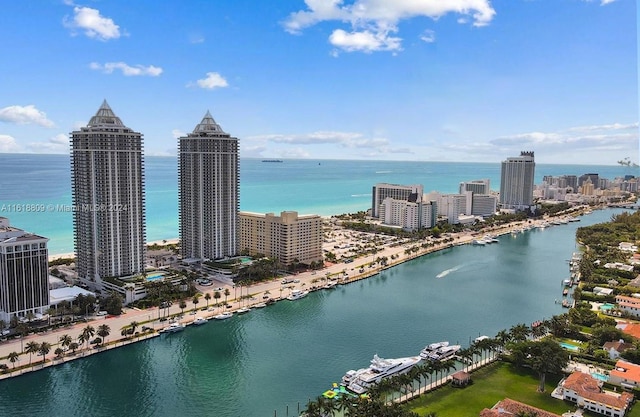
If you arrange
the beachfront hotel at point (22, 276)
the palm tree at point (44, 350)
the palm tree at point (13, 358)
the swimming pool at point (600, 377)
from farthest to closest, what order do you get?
the beachfront hotel at point (22, 276) → the palm tree at point (44, 350) → the palm tree at point (13, 358) → the swimming pool at point (600, 377)

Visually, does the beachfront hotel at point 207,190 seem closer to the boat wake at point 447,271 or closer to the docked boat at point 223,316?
the docked boat at point 223,316

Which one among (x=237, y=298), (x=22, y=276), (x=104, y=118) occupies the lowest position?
(x=237, y=298)

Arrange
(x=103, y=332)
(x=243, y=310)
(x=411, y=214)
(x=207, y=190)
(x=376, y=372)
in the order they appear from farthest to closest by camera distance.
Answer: (x=411, y=214) < (x=207, y=190) < (x=243, y=310) < (x=103, y=332) < (x=376, y=372)

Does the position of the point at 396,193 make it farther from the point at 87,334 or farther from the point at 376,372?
the point at 87,334

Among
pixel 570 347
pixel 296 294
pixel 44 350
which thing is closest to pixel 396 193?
pixel 296 294

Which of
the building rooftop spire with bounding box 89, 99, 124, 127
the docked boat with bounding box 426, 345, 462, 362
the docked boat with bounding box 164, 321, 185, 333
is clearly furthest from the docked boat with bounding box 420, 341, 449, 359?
the building rooftop spire with bounding box 89, 99, 124, 127

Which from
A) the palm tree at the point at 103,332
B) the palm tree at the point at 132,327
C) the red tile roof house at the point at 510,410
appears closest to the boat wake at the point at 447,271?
the red tile roof house at the point at 510,410

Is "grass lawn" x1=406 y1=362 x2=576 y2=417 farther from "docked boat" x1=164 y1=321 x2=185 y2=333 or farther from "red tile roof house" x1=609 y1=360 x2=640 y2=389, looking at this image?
"docked boat" x1=164 y1=321 x2=185 y2=333

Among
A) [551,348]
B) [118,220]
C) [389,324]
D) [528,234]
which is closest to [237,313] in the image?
[389,324]
